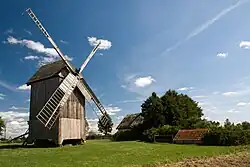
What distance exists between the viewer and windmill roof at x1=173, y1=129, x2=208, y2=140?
38947 mm

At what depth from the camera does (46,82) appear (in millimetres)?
36469

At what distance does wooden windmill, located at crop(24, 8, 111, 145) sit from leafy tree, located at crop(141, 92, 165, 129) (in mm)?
16170

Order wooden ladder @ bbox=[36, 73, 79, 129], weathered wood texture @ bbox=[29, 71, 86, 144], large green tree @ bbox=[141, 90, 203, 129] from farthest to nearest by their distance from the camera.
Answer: large green tree @ bbox=[141, 90, 203, 129] → weathered wood texture @ bbox=[29, 71, 86, 144] → wooden ladder @ bbox=[36, 73, 79, 129]

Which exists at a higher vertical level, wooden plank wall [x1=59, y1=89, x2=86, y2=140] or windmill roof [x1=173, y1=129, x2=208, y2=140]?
wooden plank wall [x1=59, y1=89, x2=86, y2=140]

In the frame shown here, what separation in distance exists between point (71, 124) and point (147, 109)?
876 inches

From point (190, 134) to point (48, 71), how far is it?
2145cm

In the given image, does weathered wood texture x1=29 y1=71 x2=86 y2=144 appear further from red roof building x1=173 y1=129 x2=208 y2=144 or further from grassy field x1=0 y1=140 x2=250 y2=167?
red roof building x1=173 y1=129 x2=208 y2=144

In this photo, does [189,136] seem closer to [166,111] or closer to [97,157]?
[166,111]

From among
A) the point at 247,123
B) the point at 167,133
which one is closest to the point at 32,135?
the point at 167,133

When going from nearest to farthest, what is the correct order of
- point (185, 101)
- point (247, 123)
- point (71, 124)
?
point (71, 124)
point (247, 123)
point (185, 101)

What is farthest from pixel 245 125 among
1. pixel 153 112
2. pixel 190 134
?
pixel 153 112

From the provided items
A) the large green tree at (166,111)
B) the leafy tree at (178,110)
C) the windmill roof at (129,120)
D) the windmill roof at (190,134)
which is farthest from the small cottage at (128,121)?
the windmill roof at (190,134)

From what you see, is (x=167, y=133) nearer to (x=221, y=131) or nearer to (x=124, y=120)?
(x=221, y=131)

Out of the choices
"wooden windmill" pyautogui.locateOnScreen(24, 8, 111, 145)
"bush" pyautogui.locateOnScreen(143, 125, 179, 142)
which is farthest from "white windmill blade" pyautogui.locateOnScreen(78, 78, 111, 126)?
"bush" pyautogui.locateOnScreen(143, 125, 179, 142)
